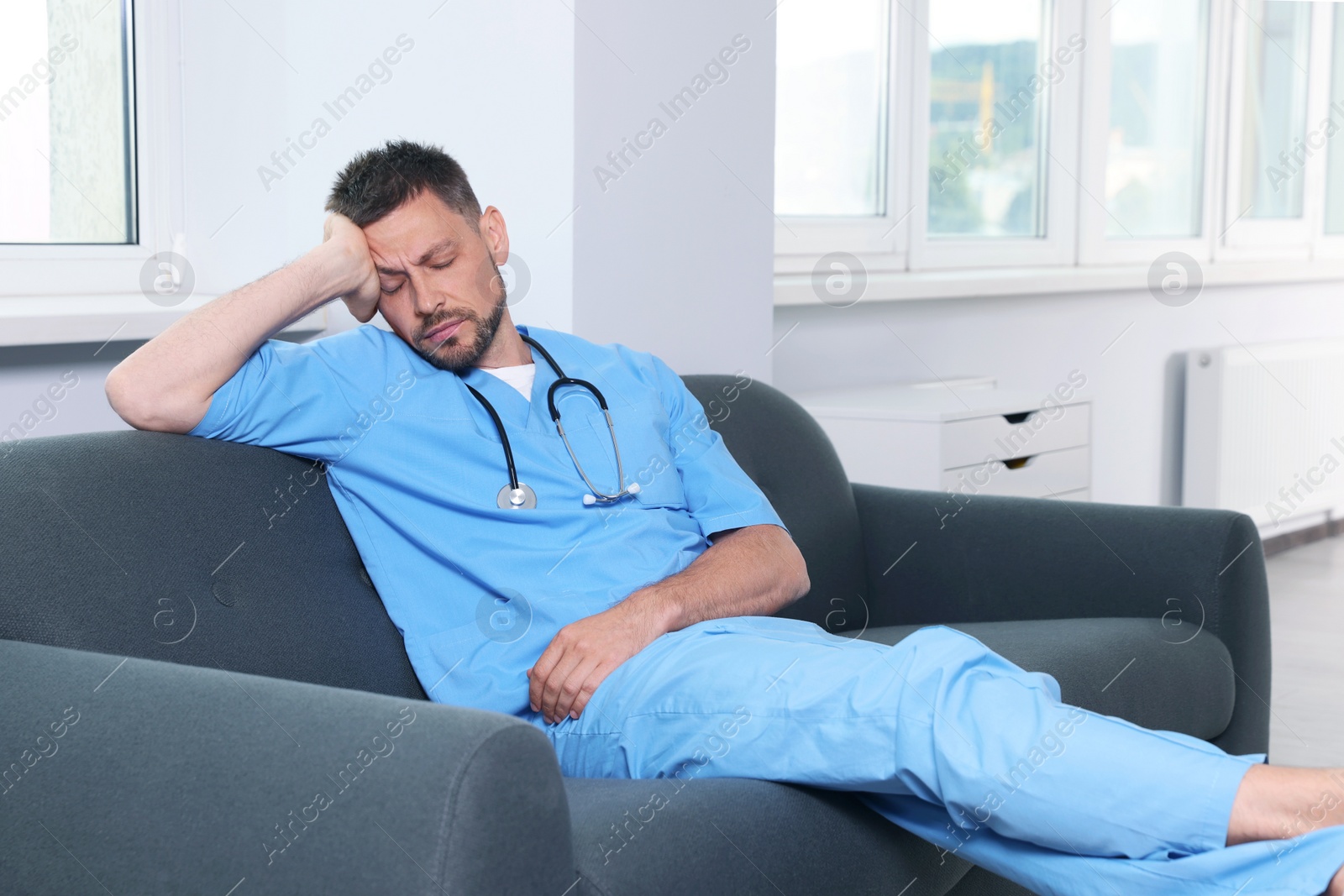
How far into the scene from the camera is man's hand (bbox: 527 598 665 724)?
1.50m

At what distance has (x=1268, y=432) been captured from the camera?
4.59 m

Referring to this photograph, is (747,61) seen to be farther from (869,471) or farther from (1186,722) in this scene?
(1186,722)

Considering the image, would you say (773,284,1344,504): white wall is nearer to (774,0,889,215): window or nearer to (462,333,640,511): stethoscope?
(774,0,889,215): window

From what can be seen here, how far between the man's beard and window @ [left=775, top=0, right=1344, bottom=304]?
1.48m

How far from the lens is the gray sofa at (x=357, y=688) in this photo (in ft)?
3.35

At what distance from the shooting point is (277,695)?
3.64ft

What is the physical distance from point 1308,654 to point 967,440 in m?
1.43

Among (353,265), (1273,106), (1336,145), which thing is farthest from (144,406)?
(1336,145)

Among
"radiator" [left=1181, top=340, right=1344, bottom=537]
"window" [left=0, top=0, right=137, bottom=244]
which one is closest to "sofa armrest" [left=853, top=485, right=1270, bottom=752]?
"window" [left=0, top=0, right=137, bottom=244]

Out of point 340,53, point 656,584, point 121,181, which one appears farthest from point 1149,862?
point 121,181

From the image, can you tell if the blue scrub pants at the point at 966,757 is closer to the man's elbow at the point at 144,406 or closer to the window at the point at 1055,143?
the man's elbow at the point at 144,406

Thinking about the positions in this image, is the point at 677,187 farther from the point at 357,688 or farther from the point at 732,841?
the point at 732,841

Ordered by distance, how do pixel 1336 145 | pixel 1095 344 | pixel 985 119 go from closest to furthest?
1. pixel 985 119
2. pixel 1095 344
3. pixel 1336 145

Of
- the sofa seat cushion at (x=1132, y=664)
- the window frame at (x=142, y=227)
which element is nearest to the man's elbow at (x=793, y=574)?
the sofa seat cushion at (x=1132, y=664)
